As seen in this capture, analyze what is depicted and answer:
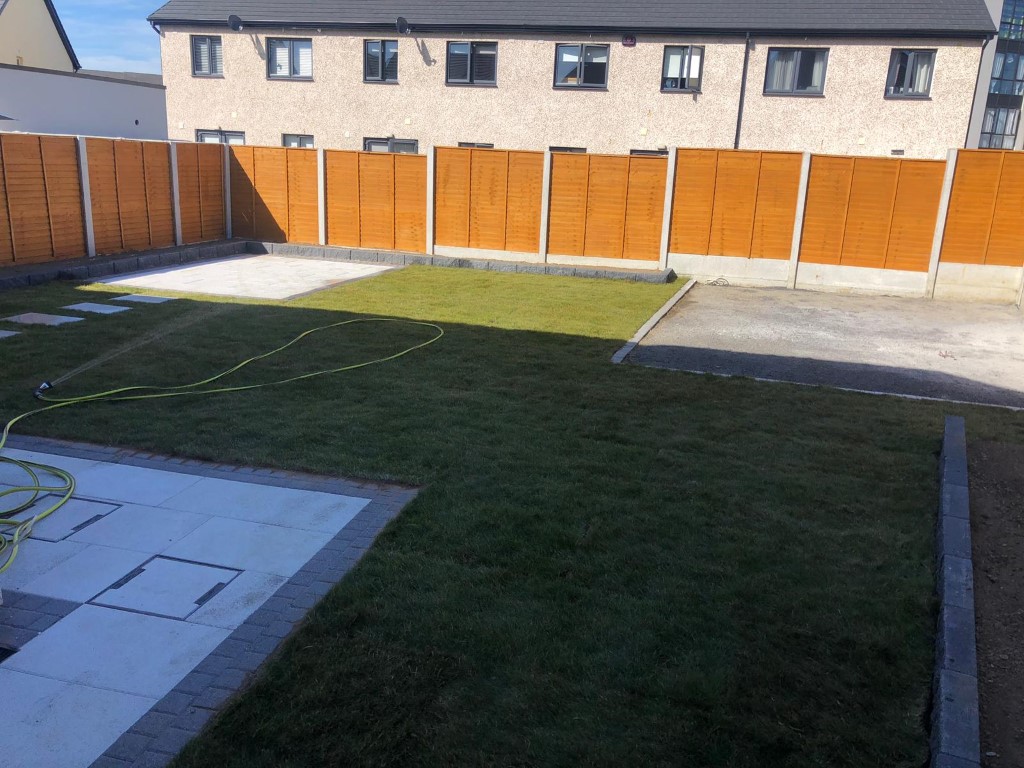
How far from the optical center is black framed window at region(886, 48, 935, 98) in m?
20.5

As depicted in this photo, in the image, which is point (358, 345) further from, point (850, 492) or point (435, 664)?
point (435, 664)

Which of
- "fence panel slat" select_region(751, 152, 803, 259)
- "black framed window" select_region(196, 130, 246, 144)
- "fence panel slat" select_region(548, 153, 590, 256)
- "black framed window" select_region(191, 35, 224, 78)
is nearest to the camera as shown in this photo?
"fence panel slat" select_region(751, 152, 803, 259)

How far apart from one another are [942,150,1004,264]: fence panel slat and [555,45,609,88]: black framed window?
9789 millimetres

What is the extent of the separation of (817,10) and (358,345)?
57.3 ft

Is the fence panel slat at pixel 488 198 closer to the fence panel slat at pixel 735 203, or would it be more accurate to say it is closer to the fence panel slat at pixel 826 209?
the fence panel slat at pixel 735 203

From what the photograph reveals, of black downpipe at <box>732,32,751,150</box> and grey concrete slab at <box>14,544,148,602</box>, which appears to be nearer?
grey concrete slab at <box>14,544,148,602</box>

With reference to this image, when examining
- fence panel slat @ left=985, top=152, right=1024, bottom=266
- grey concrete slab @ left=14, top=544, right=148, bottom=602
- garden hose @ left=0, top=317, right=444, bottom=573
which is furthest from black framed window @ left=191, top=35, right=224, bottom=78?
grey concrete slab @ left=14, top=544, right=148, bottom=602

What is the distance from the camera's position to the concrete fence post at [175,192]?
17906 mm

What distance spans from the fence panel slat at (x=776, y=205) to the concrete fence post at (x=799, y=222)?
7 cm

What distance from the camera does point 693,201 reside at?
17.2 metres

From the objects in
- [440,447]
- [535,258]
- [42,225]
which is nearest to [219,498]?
[440,447]

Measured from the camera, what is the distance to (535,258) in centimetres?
1845

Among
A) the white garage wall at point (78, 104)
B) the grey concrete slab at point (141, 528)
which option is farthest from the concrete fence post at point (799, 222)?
the white garage wall at point (78, 104)

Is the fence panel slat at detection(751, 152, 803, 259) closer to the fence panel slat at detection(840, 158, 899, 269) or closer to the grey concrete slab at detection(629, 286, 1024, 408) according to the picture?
the fence panel slat at detection(840, 158, 899, 269)
